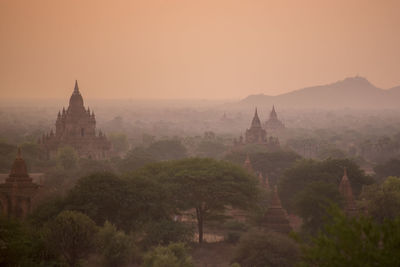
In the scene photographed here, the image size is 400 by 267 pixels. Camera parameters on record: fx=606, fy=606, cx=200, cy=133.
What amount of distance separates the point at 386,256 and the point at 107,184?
21.9 metres

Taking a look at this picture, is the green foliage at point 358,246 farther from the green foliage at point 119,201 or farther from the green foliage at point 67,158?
the green foliage at point 67,158

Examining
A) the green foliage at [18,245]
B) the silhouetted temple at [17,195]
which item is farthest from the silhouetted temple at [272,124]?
the green foliage at [18,245]

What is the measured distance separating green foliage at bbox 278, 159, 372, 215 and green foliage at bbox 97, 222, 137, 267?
1787 centimetres

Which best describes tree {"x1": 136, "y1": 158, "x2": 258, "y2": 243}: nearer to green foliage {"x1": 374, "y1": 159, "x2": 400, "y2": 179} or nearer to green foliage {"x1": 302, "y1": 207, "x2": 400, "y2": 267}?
green foliage {"x1": 302, "y1": 207, "x2": 400, "y2": 267}

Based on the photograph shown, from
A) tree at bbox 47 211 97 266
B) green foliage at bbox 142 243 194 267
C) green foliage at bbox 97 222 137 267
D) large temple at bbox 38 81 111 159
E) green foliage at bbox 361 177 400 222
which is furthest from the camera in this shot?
large temple at bbox 38 81 111 159

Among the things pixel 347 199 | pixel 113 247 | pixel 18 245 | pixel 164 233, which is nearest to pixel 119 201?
pixel 164 233

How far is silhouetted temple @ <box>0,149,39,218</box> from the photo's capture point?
125 feet

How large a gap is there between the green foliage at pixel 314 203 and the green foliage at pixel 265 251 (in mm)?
6751

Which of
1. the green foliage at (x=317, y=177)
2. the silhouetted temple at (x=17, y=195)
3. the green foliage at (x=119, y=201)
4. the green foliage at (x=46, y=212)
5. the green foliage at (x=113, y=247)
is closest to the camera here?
the green foliage at (x=113, y=247)

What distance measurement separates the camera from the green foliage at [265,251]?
29.2 metres

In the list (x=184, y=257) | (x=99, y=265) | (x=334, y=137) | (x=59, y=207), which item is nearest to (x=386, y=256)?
(x=184, y=257)

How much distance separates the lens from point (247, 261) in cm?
2977

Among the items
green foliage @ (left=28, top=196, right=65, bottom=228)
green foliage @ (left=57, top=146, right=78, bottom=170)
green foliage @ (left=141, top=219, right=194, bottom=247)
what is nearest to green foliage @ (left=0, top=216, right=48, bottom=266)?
green foliage @ (left=28, top=196, right=65, bottom=228)

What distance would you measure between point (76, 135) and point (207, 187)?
117 ft
